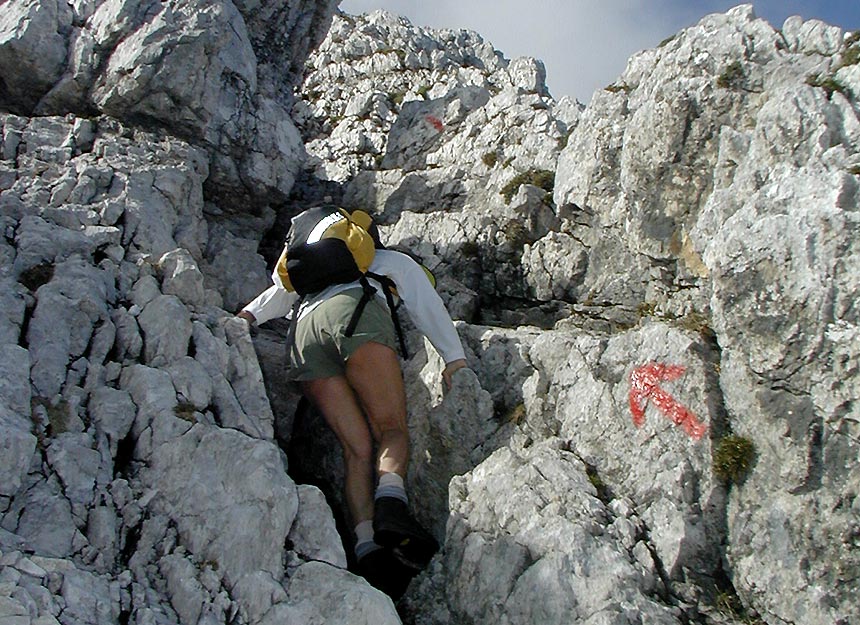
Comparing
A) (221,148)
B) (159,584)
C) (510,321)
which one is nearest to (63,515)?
(159,584)

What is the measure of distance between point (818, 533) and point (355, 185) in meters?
16.7

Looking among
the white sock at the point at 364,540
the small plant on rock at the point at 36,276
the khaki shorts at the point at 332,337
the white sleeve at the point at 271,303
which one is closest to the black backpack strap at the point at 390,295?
the khaki shorts at the point at 332,337

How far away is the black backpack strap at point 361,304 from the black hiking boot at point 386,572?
11.1 feet

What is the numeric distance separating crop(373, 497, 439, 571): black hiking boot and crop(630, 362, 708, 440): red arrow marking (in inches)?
139

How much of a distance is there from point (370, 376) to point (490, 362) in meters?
2.44

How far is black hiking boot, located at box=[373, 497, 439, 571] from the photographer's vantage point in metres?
9.02

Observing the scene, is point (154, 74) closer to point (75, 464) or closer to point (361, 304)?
point (361, 304)

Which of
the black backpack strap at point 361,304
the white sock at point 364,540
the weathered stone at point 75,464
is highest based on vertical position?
the black backpack strap at point 361,304

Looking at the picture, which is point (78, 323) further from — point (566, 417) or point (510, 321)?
point (510, 321)

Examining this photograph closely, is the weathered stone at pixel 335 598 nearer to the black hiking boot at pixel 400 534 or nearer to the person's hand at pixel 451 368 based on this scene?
the black hiking boot at pixel 400 534

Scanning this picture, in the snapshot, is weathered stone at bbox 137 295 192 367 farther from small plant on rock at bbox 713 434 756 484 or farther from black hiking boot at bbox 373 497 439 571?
small plant on rock at bbox 713 434 756 484

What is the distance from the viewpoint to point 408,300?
39.6 feet

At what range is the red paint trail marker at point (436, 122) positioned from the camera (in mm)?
24719

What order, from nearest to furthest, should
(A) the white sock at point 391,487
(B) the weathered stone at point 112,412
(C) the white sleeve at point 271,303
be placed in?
1. (B) the weathered stone at point 112,412
2. (A) the white sock at point 391,487
3. (C) the white sleeve at point 271,303
